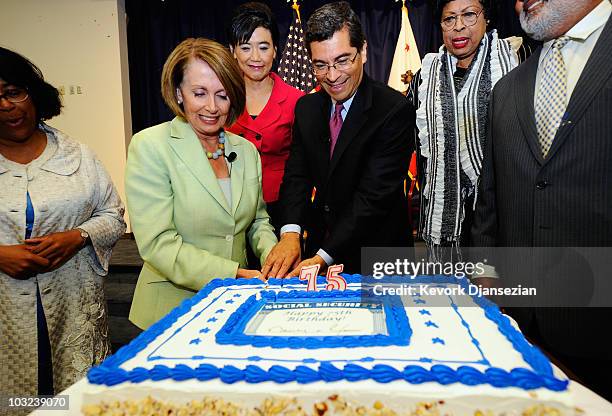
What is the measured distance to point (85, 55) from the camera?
7.20 m

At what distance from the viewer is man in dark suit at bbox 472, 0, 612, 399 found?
149cm

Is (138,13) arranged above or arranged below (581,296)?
above

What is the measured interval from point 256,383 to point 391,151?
4.88ft

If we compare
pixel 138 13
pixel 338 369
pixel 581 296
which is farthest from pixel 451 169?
pixel 138 13

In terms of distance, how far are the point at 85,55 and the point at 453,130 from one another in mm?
6649

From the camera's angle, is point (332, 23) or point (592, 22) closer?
point (592, 22)

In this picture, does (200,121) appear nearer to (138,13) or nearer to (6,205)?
(6,205)

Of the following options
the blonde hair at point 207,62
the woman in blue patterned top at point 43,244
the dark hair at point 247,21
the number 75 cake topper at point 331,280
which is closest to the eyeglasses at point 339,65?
the blonde hair at point 207,62

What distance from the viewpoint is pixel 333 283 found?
168cm

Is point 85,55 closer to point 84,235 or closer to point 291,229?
point 84,235

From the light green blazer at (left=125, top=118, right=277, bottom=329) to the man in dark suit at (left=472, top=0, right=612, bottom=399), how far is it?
109 cm

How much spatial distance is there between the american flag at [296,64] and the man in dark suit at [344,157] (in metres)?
4.32
